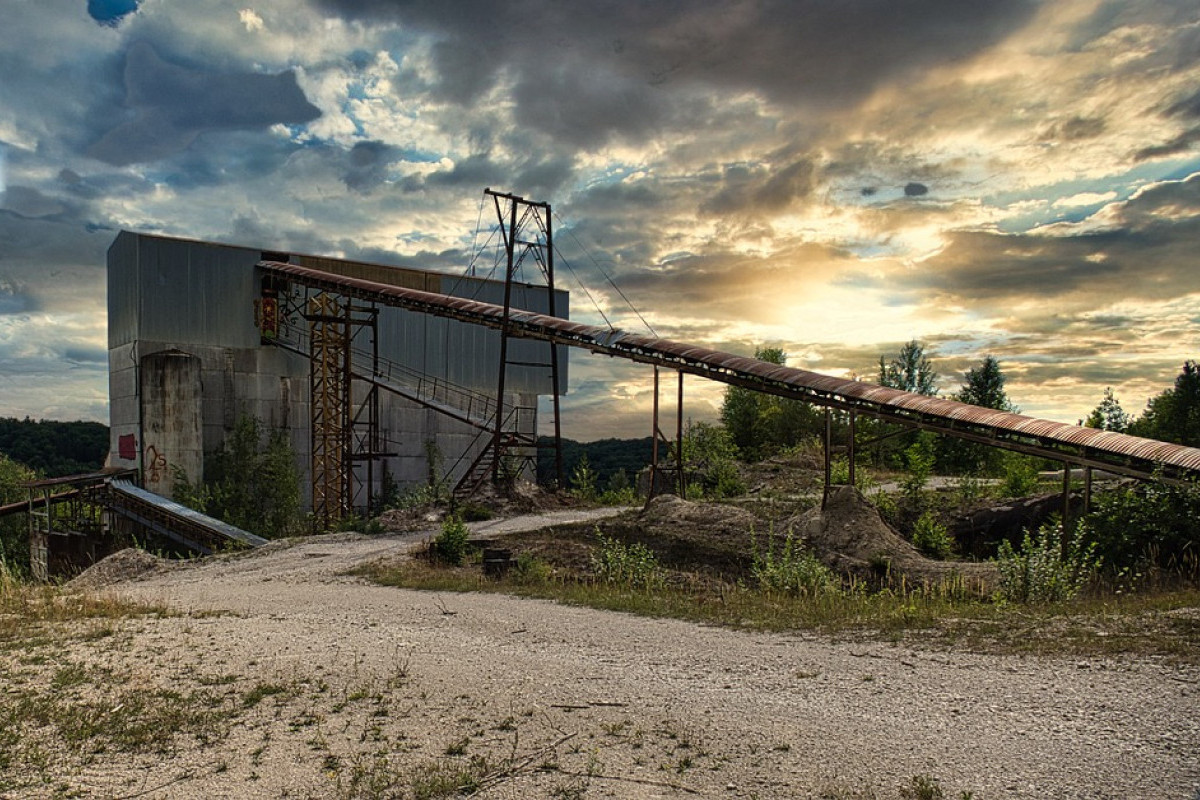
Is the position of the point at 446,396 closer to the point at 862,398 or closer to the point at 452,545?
the point at 452,545

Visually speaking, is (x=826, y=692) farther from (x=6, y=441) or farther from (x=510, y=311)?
(x=6, y=441)

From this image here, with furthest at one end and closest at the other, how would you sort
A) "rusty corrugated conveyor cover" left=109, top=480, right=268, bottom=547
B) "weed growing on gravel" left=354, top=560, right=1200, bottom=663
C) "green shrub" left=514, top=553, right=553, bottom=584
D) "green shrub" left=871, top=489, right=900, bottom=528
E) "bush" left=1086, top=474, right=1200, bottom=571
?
"rusty corrugated conveyor cover" left=109, top=480, right=268, bottom=547 < "green shrub" left=871, top=489, right=900, bottom=528 < "green shrub" left=514, top=553, right=553, bottom=584 < "bush" left=1086, top=474, right=1200, bottom=571 < "weed growing on gravel" left=354, top=560, right=1200, bottom=663

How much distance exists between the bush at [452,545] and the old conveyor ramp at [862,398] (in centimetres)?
714

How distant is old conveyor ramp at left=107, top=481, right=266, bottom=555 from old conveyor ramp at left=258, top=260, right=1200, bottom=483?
8539mm

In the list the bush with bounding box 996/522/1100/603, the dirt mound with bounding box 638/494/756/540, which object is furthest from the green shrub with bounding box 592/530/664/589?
the bush with bounding box 996/522/1100/603

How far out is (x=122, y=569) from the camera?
1869 centimetres

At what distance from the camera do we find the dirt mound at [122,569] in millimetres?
18188

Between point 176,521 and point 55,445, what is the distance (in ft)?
111

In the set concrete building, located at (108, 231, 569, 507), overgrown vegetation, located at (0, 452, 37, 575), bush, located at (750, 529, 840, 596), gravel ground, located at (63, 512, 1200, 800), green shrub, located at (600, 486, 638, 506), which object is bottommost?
overgrown vegetation, located at (0, 452, 37, 575)

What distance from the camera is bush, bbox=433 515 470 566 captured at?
16828 millimetres

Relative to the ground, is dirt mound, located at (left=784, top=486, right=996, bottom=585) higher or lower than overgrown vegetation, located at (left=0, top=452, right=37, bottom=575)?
higher

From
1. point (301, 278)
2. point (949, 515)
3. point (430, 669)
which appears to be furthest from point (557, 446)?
point (430, 669)

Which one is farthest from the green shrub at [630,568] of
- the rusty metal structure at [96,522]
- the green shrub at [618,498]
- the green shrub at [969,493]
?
the rusty metal structure at [96,522]

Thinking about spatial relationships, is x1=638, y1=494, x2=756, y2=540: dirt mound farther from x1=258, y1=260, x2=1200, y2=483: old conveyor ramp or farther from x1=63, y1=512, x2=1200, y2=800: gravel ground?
x1=63, y1=512, x2=1200, y2=800: gravel ground
